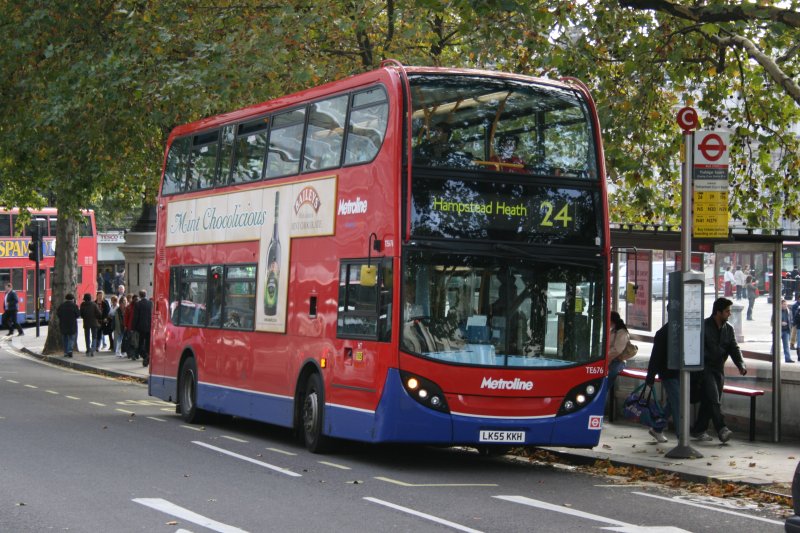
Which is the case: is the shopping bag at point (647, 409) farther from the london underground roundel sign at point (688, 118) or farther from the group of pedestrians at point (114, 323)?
the group of pedestrians at point (114, 323)

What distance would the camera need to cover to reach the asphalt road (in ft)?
33.3

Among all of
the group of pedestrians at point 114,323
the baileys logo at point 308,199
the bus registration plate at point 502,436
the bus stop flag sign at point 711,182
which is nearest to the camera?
the bus registration plate at point 502,436

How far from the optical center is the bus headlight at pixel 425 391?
13.5 meters

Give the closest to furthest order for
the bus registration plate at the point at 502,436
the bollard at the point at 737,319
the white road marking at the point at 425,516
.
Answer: the white road marking at the point at 425,516 → the bus registration plate at the point at 502,436 → the bollard at the point at 737,319

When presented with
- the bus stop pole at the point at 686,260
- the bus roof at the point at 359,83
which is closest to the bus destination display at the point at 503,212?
the bus stop pole at the point at 686,260

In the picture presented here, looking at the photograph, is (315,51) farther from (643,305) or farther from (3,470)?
(3,470)

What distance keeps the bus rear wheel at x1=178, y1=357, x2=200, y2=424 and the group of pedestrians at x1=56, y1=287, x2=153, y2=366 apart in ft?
41.0

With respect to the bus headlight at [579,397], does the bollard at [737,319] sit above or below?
above

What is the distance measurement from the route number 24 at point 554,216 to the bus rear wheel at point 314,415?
10.4 ft

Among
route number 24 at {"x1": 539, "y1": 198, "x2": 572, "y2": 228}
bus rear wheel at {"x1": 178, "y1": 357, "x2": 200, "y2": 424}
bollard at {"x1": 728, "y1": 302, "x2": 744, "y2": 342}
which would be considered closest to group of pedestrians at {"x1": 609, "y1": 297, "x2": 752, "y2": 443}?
bollard at {"x1": 728, "y1": 302, "x2": 744, "y2": 342}

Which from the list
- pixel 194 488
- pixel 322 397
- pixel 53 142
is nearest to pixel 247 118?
pixel 322 397

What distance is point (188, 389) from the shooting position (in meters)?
19.8

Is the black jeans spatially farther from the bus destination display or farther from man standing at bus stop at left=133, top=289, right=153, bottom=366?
the bus destination display

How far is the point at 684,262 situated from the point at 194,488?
19.0 ft
